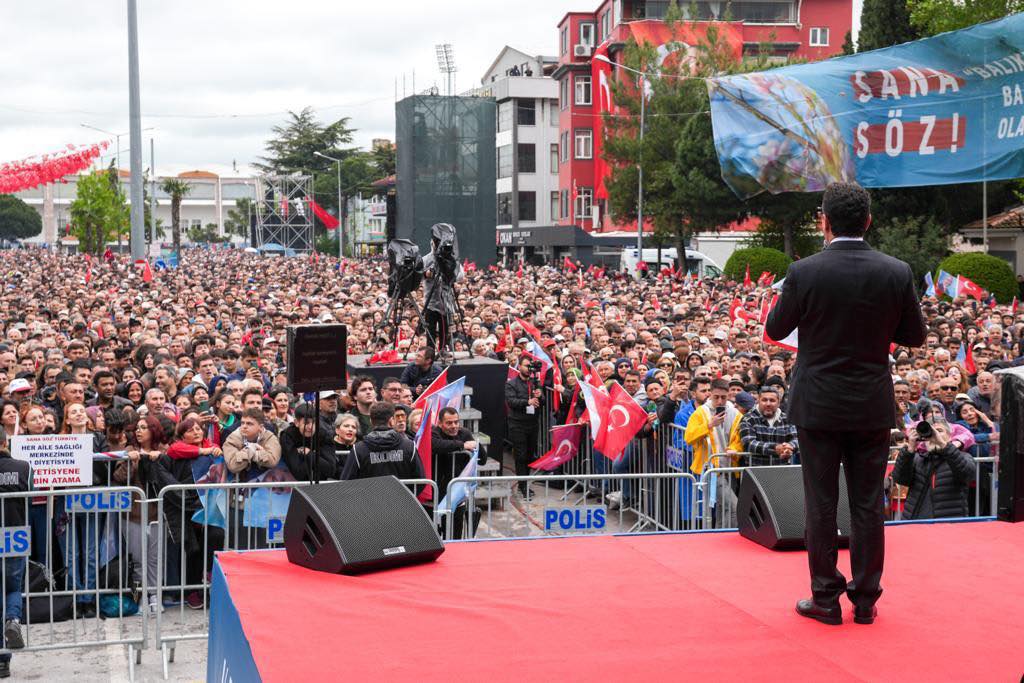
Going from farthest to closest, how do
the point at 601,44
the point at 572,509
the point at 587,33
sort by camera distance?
the point at 587,33, the point at 601,44, the point at 572,509

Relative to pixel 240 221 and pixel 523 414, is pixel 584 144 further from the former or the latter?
pixel 240 221

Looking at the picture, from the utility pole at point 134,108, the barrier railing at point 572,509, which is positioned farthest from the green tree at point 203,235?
the barrier railing at point 572,509

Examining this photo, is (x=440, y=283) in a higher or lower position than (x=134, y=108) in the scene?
lower

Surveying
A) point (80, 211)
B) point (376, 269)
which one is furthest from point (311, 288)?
point (80, 211)

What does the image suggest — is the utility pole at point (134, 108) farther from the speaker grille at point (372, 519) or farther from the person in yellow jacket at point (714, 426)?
the speaker grille at point (372, 519)

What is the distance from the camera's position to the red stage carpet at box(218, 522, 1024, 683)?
443 cm

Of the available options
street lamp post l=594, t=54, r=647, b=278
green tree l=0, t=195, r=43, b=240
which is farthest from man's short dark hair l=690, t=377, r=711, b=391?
green tree l=0, t=195, r=43, b=240

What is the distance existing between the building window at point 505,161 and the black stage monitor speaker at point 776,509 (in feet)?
247

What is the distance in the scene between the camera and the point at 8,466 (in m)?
8.12

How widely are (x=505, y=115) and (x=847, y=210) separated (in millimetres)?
78729

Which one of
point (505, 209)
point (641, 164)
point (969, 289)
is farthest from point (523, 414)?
point (505, 209)

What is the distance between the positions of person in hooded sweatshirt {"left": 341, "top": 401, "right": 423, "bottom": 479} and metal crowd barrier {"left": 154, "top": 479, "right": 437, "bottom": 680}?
29cm

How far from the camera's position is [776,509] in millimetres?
6227

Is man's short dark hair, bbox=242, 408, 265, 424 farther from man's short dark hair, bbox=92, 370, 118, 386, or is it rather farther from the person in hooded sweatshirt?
man's short dark hair, bbox=92, 370, 118, 386
